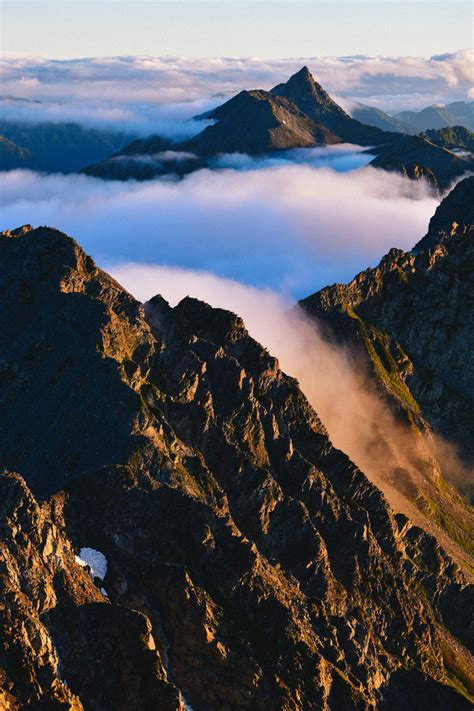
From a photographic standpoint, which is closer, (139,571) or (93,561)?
(93,561)

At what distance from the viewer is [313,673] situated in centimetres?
15062

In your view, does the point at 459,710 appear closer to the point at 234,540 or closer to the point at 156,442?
the point at 234,540

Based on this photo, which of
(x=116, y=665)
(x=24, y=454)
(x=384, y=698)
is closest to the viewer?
(x=116, y=665)

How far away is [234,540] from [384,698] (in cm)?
4918

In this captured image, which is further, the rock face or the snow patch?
the snow patch

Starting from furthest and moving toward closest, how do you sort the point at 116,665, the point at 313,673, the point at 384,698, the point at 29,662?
1. the point at 384,698
2. the point at 313,673
3. the point at 116,665
4. the point at 29,662

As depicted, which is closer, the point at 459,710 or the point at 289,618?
the point at 289,618

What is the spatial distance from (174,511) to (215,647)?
80.4ft

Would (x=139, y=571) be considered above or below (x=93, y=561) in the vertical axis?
above

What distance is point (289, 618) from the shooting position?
15600 centimetres

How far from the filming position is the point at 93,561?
138 metres

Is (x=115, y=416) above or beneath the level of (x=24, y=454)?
above

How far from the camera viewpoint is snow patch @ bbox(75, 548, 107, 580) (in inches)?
5344

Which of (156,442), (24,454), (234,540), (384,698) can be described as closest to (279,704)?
(234,540)
